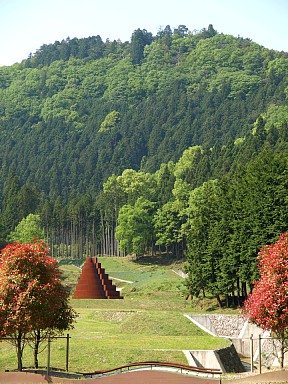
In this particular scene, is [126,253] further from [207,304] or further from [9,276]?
[9,276]

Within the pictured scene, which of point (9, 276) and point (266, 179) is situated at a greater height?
point (266, 179)

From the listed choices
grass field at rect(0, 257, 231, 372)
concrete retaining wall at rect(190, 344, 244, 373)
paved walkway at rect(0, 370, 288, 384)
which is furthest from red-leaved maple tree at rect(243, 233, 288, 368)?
grass field at rect(0, 257, 231, 372)

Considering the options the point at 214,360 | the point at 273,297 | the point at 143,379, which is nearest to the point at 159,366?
the point at 143,379

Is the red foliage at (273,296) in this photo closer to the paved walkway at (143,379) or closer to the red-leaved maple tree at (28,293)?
the paved walkway at (143,379)

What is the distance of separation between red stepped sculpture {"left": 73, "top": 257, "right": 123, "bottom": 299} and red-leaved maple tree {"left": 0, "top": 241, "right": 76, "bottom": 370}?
139 feet

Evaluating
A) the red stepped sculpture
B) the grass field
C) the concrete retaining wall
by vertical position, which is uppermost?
the red stepped sculpture

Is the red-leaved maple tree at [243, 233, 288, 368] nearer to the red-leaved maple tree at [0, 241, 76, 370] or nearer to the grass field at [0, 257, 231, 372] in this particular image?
the grass field at [0, 257, 231, 372]

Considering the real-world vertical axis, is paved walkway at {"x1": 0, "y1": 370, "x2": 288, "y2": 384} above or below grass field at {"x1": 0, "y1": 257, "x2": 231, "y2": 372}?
below

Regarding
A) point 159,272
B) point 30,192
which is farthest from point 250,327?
point 30,192

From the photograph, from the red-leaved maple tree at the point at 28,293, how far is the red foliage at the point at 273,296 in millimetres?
8669

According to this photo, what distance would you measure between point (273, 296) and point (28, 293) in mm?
10813

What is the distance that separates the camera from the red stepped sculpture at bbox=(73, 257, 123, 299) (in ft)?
257

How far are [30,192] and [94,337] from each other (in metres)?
108

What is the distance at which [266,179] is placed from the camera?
212ft
